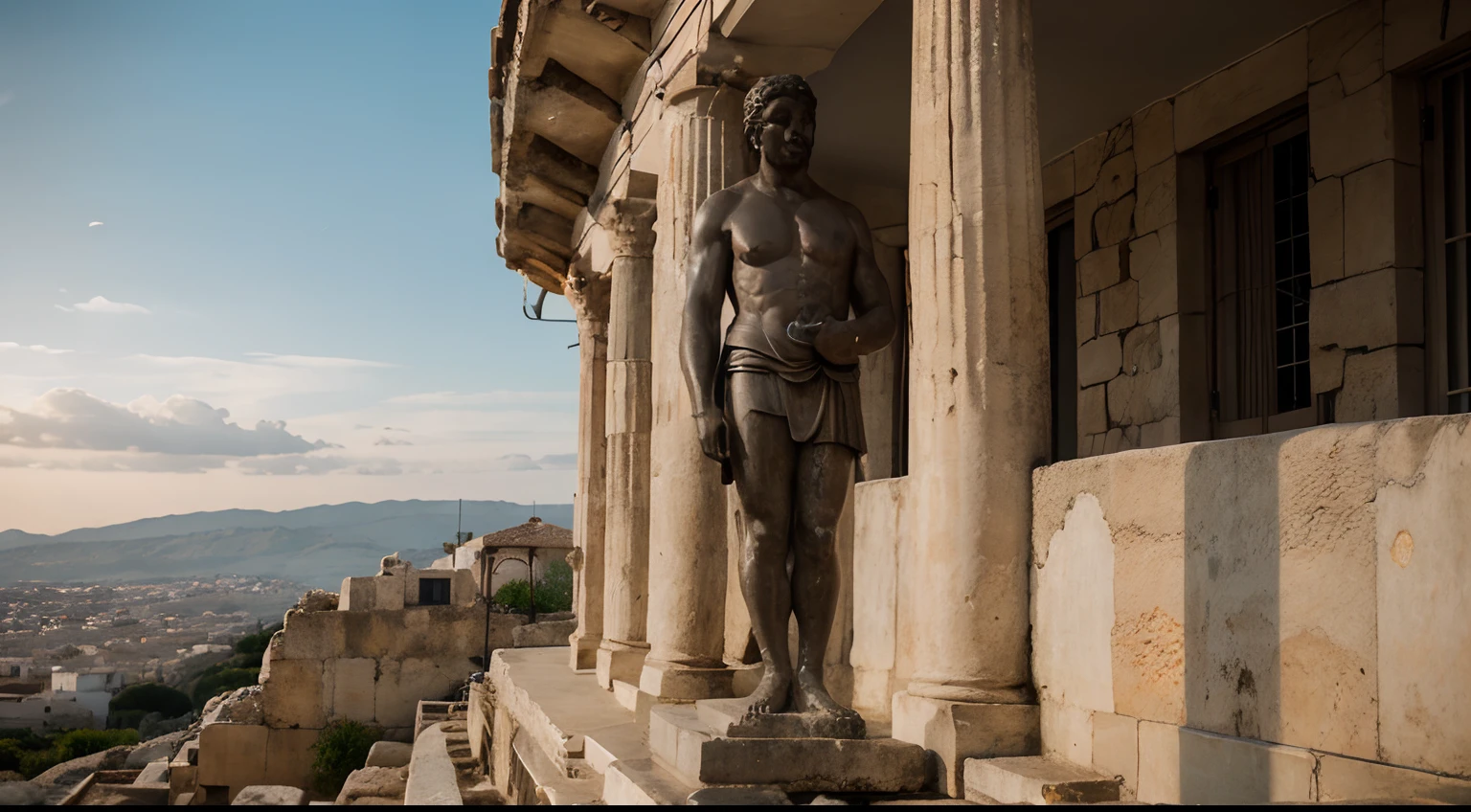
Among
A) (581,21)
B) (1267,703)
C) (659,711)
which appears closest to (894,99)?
(581,21)

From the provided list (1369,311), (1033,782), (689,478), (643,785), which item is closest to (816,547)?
(643,785)

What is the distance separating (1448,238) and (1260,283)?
1350mm

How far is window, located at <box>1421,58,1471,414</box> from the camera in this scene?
21.5 feet

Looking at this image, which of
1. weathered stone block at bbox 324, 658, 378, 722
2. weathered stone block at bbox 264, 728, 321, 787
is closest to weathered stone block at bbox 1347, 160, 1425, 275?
weathered stone block at bbox 324, 658, 378, 722

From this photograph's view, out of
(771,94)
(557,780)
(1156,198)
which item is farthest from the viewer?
(1156,198)

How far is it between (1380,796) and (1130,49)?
237 inches

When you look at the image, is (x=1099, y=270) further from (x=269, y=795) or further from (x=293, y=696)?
(x=293, y=696)

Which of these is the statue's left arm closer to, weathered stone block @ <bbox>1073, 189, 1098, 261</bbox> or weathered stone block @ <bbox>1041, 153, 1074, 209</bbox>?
weathered stone block @ <bbox>1073, 189, 1098, 261</bbox>

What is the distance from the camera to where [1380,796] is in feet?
10.2

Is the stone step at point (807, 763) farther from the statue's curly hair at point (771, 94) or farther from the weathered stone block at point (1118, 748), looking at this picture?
the statue's curly hair at point (771, 94)

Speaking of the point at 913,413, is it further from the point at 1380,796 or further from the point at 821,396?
the point at 1380,796

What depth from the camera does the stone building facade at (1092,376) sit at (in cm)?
345

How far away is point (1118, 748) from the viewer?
4152mm

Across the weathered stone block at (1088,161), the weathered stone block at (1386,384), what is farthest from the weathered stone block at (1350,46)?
the weathered stone block at (1088,161)
